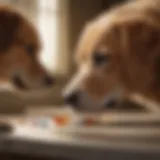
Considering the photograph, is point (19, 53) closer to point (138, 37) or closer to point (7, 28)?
point (7, 28)

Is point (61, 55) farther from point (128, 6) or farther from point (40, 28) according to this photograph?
point (128, 6)

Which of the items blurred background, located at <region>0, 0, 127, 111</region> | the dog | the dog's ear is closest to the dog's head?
the dog's ear

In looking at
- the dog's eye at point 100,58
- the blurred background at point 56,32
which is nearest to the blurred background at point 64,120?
the blurred background at point 56,32

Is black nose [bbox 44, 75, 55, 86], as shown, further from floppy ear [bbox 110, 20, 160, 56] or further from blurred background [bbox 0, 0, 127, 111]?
floppy ear [bbox 110, 20, 160, 56]

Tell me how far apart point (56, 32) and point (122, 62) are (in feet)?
1.98

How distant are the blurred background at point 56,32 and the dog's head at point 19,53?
12 centimetres

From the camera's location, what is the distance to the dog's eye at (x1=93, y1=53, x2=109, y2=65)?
3.66 ft

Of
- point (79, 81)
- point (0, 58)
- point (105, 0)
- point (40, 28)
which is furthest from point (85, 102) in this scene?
point (40, 28)

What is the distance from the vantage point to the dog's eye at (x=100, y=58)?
1.11m

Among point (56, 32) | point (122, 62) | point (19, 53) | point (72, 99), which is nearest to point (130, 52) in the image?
point (122, 62)

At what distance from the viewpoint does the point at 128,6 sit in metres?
1.21

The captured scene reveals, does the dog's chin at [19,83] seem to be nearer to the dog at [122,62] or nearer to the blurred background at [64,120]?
the blurred background at [64,120]

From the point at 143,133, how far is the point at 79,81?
0.28 meters

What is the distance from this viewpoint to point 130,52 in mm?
1085
